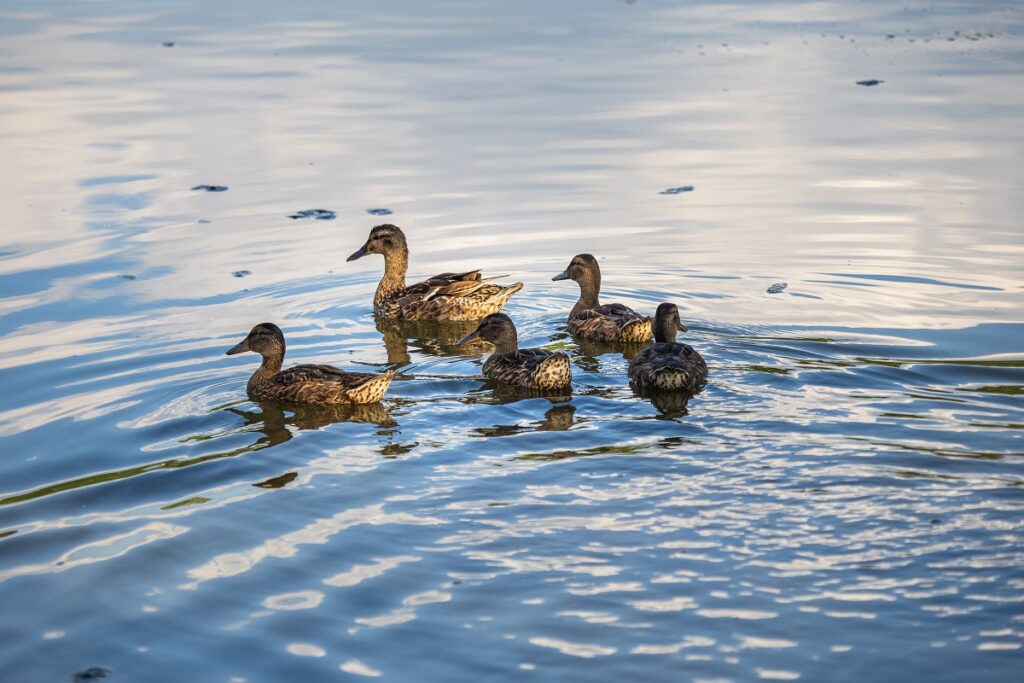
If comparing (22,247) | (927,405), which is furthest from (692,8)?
(927,405)

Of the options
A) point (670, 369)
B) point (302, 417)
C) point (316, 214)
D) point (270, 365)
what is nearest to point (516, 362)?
point (670, 369)

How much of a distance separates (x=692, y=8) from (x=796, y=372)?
58.8 ft

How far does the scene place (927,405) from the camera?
9.70m

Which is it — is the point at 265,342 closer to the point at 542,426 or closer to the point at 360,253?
the point at 542,426

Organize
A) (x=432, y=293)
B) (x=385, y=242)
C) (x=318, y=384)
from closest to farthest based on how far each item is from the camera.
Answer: (x=318, y=384) < (x=432, y=293) < (x=385, y=242)

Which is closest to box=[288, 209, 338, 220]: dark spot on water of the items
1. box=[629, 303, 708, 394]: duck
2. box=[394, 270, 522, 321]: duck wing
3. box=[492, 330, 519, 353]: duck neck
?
box=[394, 270, 522, 321]: duck wing

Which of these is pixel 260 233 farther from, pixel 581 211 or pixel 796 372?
pixel 796 372

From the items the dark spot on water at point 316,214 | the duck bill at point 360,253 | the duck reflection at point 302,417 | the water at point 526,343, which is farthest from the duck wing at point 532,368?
the dark spot on water at point 316,214

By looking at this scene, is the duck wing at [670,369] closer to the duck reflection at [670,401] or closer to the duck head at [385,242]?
Answer: the duck reflection at [670,401]

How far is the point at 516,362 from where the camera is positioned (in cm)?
1103

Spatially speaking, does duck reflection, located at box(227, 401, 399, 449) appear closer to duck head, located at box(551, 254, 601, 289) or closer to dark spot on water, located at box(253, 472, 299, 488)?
dark spot on water, located at box(253, 472, 299, 488)

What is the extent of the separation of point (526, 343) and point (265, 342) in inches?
108

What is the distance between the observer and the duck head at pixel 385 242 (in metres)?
13.8

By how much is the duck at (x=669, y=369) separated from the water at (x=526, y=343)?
0.57ft
